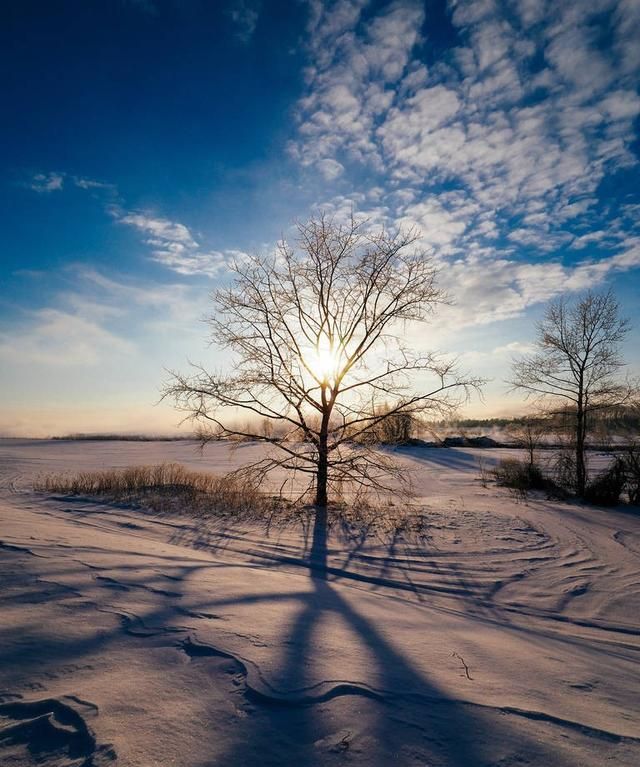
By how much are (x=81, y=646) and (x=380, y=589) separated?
3.93 metres

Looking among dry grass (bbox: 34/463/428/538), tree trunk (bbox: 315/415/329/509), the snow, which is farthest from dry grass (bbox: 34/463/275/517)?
the snow

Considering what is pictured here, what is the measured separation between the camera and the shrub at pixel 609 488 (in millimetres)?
Answer: 12508

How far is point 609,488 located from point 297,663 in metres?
13.3

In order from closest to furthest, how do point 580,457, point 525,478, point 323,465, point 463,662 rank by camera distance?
point 463,662, point 323,465, point 580,457, point 525,478

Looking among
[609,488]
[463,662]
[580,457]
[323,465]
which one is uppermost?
[580,457]

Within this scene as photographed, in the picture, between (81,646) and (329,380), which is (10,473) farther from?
(81,646)

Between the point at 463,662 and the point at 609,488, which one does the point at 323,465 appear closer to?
the point at 463,662

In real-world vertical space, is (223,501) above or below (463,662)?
below

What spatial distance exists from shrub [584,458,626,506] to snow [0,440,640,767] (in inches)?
298

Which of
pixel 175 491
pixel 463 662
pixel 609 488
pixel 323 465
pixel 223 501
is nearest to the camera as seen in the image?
pixel 463 662

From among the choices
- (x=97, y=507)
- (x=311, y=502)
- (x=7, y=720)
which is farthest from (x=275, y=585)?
(x=97, y=507)

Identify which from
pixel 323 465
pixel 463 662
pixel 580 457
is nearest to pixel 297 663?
pixel 463 662

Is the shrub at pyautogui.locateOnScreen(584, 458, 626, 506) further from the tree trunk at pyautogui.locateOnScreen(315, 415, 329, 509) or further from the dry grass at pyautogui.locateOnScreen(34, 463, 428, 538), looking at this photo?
the tree trunk at pyautogui.locateOnScreen(315, 415, 329, 509)

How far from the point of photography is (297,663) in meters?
2.38
